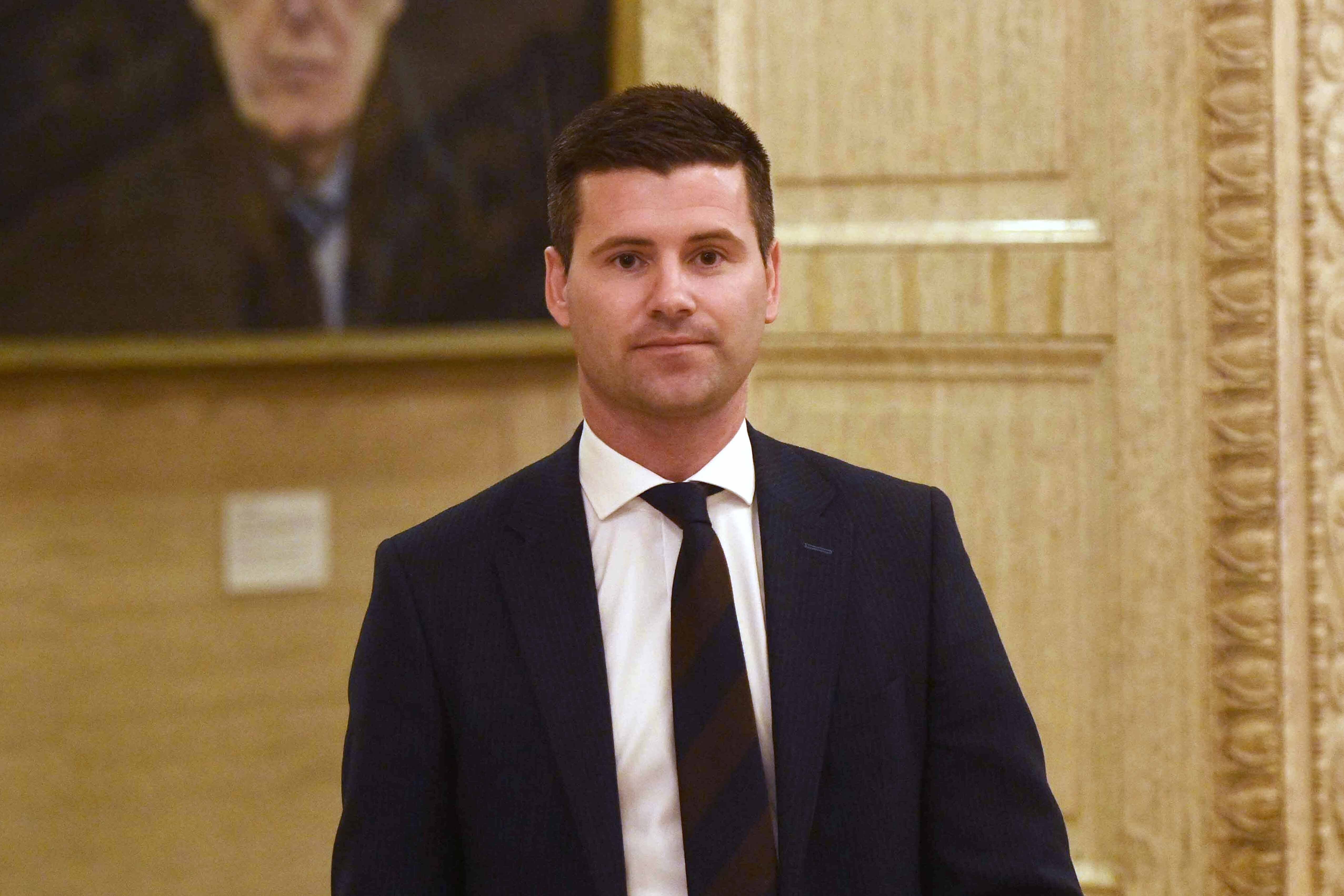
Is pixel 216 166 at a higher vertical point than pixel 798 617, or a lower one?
higher

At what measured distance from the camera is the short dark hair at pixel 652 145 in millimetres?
1218

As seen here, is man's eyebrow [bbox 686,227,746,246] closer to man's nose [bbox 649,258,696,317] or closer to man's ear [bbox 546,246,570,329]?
man's nose [bbox 649,258,696,317]

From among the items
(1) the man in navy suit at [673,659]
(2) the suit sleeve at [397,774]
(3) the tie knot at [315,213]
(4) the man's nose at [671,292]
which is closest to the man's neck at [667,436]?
(1) the man in navy suit at [673,659]

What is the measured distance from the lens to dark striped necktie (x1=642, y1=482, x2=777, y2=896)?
3.77 ft

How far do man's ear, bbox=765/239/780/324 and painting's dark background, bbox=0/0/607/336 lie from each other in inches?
39.1

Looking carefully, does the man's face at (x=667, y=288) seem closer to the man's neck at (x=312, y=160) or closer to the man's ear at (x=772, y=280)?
the man's ear at (x=772, y=280)

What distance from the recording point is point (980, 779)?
122 cm

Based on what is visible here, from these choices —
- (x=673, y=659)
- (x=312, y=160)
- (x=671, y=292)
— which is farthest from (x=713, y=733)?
(x=312, y=160)

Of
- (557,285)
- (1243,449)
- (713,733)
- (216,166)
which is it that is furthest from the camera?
(216,166)

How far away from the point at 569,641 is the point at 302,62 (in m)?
1.42

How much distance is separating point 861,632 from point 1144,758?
88 cm

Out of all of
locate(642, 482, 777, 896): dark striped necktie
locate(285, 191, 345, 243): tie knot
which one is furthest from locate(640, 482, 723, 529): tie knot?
locate(285, 191, 345, 243): tie knot

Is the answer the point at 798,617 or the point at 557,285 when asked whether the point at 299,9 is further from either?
the point at 798,617

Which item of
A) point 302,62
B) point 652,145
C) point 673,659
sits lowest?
point 673,659
